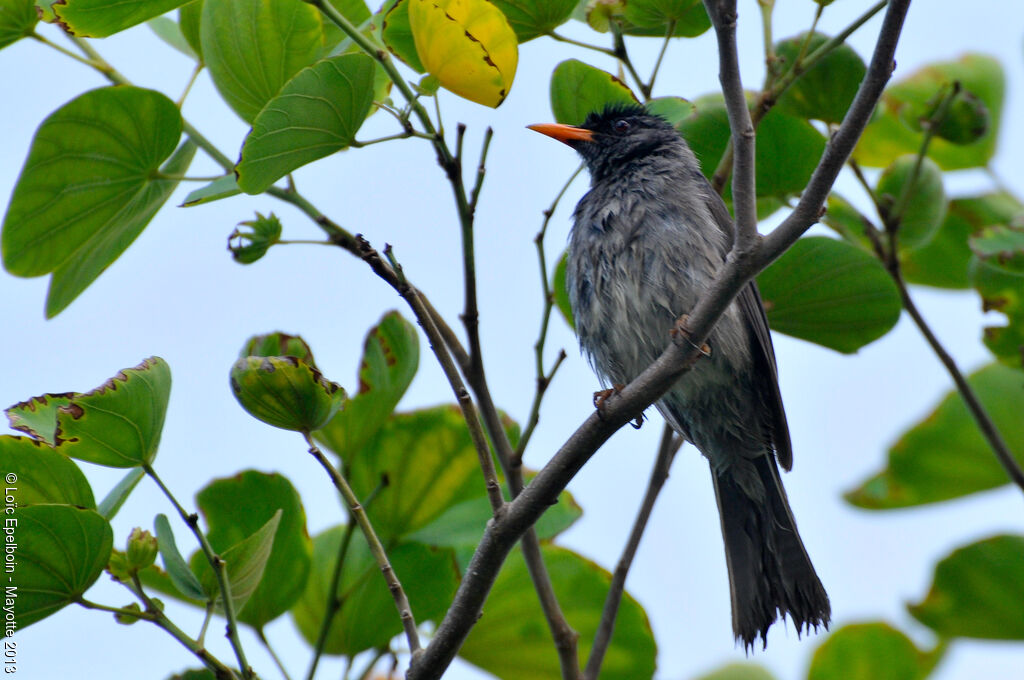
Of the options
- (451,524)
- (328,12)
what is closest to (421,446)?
(451,524)

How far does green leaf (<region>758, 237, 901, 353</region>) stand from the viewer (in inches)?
126

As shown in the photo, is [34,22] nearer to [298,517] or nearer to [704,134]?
[298,517]

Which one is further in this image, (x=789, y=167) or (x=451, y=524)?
(x=789, y=167)

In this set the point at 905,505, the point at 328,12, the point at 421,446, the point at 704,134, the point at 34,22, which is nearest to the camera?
the point at 328,12

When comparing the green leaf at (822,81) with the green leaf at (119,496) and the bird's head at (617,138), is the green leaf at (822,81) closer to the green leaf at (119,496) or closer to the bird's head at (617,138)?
the bird's head at (617,138)

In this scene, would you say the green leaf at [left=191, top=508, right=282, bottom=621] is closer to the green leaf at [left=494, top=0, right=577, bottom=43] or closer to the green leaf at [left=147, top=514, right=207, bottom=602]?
the green leaf at [left=147, top=514, right=207, bottom=602]

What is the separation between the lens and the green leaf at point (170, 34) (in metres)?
3.29

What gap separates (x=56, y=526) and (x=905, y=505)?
296 cm

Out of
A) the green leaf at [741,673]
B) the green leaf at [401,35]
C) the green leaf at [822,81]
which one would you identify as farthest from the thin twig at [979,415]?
the green leaf at [401,35]

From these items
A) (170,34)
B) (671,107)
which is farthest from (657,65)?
(170,34)

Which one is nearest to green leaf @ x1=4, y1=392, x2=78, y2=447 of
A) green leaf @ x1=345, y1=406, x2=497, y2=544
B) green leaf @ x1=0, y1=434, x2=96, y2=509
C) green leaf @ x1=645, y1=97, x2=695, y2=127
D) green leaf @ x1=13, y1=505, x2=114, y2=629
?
green leaf @ x1=0, y1=434, x2=96, y2=509

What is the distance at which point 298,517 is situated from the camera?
299cm

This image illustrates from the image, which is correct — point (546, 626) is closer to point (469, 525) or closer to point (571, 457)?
point (469, 525)

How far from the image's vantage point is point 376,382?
2990 millimetres
